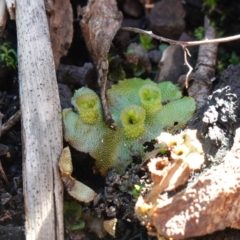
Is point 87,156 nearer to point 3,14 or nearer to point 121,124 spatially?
point 121,124

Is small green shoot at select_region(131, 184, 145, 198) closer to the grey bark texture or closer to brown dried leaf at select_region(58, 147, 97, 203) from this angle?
brown dried leaf at select_region(58, 147, 97, 203)

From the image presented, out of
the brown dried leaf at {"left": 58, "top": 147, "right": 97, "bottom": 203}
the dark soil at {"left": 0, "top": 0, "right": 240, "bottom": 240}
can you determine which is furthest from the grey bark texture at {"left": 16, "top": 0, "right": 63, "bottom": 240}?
the dark soil at {"left": 0, "top": 0, "right": 240, "bottom": 240}

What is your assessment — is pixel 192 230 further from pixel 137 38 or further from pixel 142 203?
pixel 137 38

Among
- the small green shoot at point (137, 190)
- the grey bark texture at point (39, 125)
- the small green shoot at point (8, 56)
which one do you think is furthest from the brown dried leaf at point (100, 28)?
the small green shoot at point (137, 190)

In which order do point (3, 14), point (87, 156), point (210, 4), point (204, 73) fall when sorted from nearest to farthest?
point (87, 156) → point (3, 14) → point (204, 73) → point (210, 4)

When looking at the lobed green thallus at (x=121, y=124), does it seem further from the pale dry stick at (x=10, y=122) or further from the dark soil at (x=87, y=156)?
the pale dry stick at (x=10, y=122)

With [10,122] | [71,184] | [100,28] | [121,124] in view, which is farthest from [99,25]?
[71,184]

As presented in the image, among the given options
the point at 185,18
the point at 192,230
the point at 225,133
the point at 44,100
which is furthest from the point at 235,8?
the point at 192,230

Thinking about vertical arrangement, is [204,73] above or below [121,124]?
above
